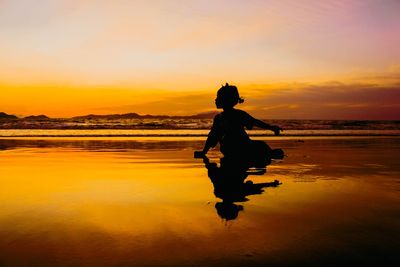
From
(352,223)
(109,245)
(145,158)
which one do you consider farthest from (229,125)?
(109,245)

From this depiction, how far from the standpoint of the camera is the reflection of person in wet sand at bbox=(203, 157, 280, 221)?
454 centimetres

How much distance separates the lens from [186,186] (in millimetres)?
6344

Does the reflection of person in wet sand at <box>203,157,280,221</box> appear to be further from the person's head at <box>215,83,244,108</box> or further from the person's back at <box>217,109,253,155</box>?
the person's head at <box>215,83,244,108</box>

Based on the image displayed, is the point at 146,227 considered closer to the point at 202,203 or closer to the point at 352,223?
the point at 202,203

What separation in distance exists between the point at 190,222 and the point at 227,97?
19.6ft

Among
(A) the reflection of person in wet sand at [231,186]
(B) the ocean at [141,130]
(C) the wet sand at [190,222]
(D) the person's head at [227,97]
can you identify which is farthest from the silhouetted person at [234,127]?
(B) the ocean at [141,130]

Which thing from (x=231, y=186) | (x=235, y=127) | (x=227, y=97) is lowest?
(x=231, y=186)

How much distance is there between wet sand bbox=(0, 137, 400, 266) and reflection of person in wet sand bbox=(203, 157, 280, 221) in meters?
0.12

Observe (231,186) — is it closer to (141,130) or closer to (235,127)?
(235,127)

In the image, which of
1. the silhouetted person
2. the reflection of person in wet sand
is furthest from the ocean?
the reflection of person in wet sand

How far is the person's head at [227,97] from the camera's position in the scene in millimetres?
9633

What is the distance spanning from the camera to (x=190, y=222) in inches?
155

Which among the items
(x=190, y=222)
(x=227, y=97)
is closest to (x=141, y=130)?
(x=227, y=97)

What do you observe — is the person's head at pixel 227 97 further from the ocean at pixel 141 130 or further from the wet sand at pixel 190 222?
the ocean at pixel 141 130
